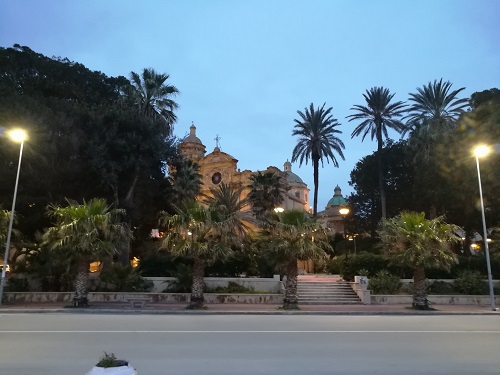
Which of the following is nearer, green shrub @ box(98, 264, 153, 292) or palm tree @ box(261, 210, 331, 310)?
palm tree @ box(261, 210, 331, 310)

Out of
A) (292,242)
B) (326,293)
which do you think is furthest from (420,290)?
(292,242)

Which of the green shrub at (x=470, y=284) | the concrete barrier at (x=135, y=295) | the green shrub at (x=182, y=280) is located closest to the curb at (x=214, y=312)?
the concrete barrier at (x=135, y=295)

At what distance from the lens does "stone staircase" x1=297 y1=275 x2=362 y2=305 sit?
86.0ft

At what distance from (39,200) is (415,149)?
3675 cm

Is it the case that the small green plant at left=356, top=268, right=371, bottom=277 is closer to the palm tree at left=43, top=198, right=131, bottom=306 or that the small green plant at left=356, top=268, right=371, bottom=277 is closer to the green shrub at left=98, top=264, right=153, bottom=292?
the green shrub at left=98, top=264, right=153, bottom=292

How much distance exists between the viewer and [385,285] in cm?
2767

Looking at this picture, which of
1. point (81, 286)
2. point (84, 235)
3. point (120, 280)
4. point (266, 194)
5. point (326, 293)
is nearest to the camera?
point (84, 235)

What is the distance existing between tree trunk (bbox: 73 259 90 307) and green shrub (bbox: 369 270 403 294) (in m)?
17.7

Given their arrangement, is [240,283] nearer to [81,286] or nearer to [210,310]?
[210,310]

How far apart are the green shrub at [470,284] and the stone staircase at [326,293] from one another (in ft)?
23.5

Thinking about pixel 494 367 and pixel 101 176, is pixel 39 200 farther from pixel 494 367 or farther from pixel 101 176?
pixel 494 367

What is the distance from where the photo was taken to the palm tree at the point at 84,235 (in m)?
21.3

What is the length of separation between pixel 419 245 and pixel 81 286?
58.5ft

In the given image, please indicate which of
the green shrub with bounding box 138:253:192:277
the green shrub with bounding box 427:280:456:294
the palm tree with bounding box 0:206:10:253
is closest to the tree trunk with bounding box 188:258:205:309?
the green shrub with bounding box 138:253:192:277
